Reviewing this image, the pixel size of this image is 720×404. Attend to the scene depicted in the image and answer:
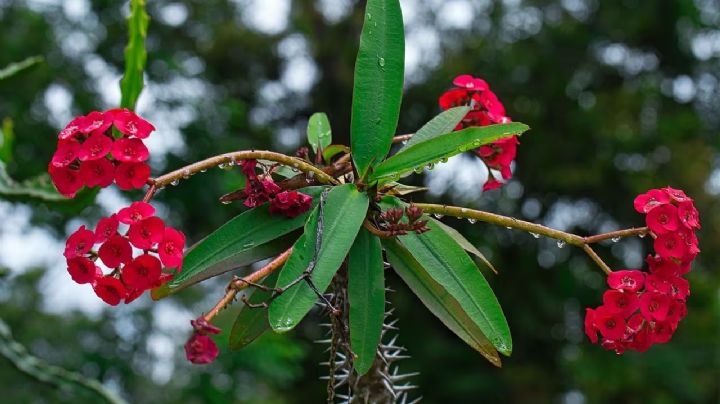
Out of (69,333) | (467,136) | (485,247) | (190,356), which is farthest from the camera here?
(485,247)

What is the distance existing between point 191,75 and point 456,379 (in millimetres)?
4807

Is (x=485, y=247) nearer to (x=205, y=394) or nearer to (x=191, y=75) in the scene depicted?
(x=191, y=75)

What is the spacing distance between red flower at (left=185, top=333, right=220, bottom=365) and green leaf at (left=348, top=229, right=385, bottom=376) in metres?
0.17

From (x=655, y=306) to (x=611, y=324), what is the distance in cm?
6

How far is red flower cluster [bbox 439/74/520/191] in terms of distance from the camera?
53.4 inches

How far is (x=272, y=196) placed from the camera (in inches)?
42.9

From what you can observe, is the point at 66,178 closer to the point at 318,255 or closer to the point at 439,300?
the point at 318,255

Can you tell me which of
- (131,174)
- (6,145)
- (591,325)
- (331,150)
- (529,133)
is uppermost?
(131,174)

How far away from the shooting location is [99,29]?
7.61m

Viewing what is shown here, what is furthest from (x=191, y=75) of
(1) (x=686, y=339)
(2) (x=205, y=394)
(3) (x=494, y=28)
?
(1) (x=686, y=339)

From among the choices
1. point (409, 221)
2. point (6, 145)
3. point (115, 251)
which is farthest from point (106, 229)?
point (6, 145)

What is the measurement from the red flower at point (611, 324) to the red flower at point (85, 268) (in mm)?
618

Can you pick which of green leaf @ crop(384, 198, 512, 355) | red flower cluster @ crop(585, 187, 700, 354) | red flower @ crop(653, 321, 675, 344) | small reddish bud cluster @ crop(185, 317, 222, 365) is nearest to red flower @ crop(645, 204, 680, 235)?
red flower cluster @ crop(585, 187, 700, 354)

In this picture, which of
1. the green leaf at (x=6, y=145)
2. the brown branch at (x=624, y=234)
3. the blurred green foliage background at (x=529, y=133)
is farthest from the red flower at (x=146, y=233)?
the blurred green foliage background at (x=529, y=133)
